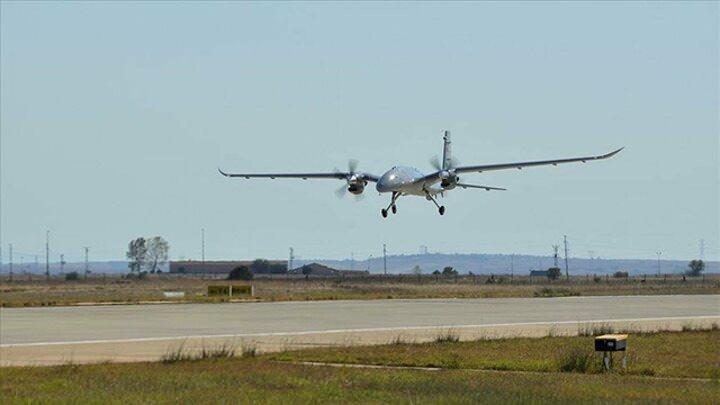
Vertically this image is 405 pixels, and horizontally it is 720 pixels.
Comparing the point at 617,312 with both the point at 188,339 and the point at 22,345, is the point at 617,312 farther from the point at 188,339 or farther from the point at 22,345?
the point at 22,345

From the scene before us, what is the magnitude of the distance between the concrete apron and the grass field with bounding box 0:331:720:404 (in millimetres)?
3074

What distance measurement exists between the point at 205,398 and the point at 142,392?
2.03m

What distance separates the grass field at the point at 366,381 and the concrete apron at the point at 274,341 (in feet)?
10.1

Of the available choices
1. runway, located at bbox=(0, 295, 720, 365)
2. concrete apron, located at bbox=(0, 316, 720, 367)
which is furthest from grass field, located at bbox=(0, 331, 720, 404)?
runway, located at bbox=(0, 295, 720, 365)

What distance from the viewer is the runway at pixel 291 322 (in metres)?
45.5

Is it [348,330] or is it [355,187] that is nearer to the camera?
[348,330]

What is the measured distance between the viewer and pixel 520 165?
72062 mm

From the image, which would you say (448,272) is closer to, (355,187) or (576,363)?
(355,187)

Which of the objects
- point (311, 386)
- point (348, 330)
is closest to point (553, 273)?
point (348, 330)

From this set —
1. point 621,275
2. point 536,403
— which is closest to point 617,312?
point 536,403

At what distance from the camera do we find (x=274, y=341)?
1875 inches

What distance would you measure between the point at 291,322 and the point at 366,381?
29192 millimetres

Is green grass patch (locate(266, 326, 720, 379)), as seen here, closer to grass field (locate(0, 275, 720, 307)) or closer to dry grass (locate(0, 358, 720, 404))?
dry grass (locate(0, 358, 720, 404))

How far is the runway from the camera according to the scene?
45.5m
